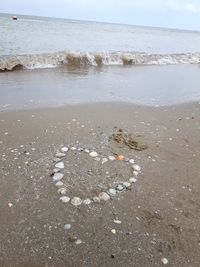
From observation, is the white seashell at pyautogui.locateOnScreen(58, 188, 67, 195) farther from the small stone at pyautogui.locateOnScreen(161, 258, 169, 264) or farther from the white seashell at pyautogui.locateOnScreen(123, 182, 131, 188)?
the small stone at pyautogui.locateOnScreen(161, 258, 169, 264)

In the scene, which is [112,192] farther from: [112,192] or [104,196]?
[104,196]

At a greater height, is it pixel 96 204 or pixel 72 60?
pixel 96 204

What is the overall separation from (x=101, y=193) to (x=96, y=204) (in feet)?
0.73

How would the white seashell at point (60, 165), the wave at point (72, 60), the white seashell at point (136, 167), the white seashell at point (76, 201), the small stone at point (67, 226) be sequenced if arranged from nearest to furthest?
1. the small stone at point (67, 226)
2. the white seashell at point (76, 201)
3. the white seashell at point (60, 165)
4. the white seashell at point (136, 167)
5. the wave at point (72, 60)

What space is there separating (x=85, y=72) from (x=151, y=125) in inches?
277

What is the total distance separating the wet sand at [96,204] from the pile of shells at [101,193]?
0.07 m

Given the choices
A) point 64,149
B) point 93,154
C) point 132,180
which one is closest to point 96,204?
point 132,180

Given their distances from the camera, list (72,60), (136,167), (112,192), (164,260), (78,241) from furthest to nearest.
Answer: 1. (72,60)
2. (136,167)
3. (112,192)
4. (78,241)
5. (164,260)

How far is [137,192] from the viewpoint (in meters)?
4.04

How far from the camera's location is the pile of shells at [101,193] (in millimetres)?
3760

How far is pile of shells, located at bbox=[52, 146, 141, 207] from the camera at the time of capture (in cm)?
376

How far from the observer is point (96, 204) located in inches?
146

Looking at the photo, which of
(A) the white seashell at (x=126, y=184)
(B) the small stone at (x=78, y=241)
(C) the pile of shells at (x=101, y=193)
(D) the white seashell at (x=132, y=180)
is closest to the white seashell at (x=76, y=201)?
(C) the pile of shells at (x=101, y=193)

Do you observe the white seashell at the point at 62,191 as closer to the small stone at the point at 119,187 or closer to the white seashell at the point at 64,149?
the small stone at the point at 119,187
